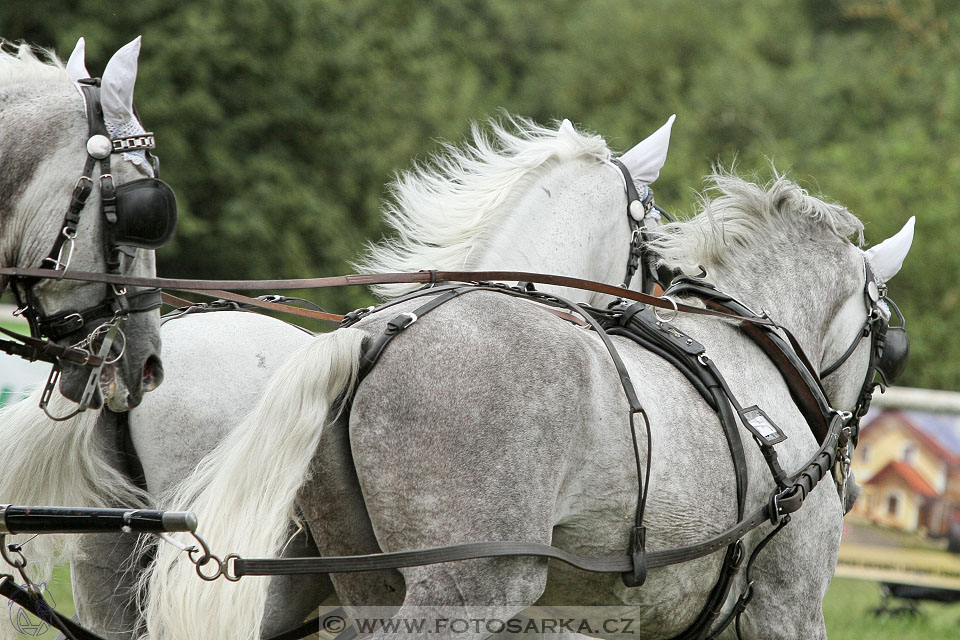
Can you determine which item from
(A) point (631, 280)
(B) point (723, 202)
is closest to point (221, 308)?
(A) point (631, 280)

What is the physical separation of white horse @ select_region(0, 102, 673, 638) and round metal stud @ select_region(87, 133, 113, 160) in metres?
0.92

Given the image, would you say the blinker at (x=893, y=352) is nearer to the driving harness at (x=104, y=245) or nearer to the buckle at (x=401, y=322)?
the buckle at (x=401, y=322)

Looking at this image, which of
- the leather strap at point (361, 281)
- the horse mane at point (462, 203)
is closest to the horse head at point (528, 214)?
the horse mane at point (462, 203)

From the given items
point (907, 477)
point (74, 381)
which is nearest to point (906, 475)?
point (907, 477)

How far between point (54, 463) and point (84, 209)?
1004mm

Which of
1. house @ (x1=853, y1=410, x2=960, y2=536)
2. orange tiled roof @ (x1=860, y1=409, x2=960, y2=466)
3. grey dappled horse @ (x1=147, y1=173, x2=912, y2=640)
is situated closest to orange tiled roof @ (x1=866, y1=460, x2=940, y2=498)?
house @ (x1=853, y1=410, x2=960, y2=536)

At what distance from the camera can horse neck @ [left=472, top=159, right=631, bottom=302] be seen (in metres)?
3.61

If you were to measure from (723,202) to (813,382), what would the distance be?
2.45 feet

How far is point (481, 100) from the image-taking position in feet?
71.7

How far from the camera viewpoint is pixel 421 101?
65.1 ft

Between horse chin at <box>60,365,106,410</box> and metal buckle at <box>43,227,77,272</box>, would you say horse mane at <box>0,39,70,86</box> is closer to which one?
metal buckle at <box>43,227,77,272</box>

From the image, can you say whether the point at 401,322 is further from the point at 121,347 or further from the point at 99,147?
the point at 99,147

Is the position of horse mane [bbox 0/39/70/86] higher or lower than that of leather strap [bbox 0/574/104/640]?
higher

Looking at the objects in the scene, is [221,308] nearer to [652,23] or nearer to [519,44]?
[652,23]
